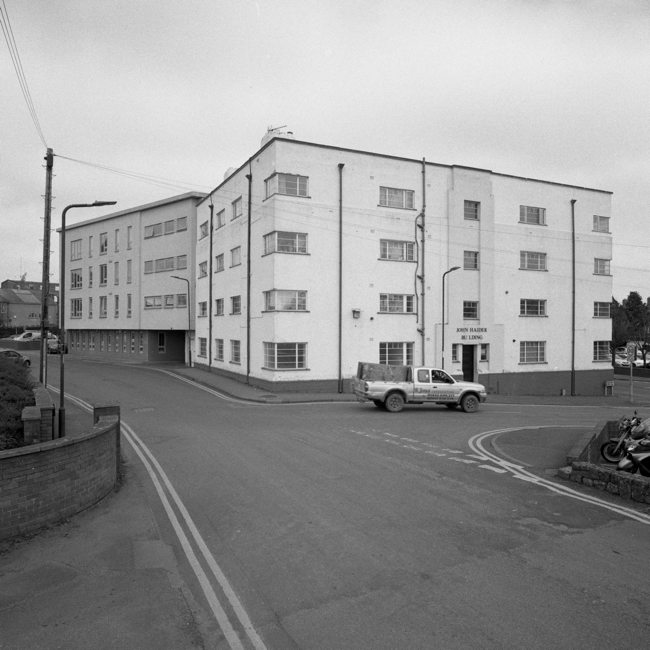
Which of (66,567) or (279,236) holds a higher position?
(279,236)

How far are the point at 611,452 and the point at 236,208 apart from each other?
2572 centimetres

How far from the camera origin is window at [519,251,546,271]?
33938 millimetres

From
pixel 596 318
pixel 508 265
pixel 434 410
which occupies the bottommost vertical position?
pixel 434 410

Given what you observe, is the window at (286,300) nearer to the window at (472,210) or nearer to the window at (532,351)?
the window at (472,210)

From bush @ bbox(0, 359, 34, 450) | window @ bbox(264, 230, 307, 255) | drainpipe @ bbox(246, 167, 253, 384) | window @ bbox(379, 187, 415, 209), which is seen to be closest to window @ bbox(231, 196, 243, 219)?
drainpipe @ bbox(246, 167, 253, 384)

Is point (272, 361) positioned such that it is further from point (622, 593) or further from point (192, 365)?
point (622, 593)

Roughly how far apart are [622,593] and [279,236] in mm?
23649

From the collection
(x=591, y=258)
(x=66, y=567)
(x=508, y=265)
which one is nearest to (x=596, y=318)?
(x=591, y=258)

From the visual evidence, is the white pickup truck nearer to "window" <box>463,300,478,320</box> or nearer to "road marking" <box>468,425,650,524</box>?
"road marking" <box>468,425,650,524</box>

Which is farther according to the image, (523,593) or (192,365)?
(192,365)

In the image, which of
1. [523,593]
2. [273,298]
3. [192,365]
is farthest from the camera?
[192,365]

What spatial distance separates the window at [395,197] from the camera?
97.9 ft

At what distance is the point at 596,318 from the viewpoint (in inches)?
1437

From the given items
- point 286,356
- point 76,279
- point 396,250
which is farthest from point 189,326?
point 76,279
